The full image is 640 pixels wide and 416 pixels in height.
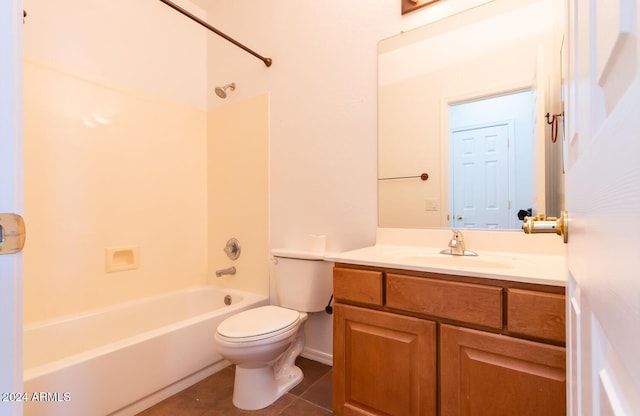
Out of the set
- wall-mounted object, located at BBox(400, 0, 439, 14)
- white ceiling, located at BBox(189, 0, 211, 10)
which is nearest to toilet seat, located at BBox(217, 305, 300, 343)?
wall-mounted object, located at BBox(400, 0, 439, 14)

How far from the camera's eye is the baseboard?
1929mm

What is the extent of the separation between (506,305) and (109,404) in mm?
1728

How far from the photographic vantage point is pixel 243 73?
7.64ft

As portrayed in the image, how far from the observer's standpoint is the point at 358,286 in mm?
1291

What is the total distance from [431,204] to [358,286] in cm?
64

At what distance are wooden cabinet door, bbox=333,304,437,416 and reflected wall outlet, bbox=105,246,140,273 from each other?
61.9 inches

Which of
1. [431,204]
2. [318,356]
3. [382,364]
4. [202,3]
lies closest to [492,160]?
[431,204]

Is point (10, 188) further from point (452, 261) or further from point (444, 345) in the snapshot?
point (452, 261)

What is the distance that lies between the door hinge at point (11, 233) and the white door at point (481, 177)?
5.18ft

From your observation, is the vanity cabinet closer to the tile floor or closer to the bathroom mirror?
the tile floor

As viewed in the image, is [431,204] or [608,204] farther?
[431,204]

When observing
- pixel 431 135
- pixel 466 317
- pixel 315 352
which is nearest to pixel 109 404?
pixel 315 352

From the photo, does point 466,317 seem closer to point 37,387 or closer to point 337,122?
point 337,122

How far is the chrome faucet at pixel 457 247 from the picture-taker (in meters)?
1.39
